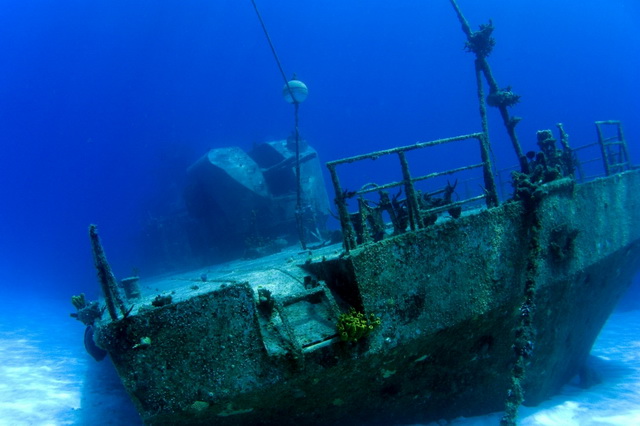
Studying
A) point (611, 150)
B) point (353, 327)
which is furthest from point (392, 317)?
point (611, 150)

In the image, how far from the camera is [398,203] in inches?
219

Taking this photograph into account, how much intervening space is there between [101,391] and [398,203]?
8872mm

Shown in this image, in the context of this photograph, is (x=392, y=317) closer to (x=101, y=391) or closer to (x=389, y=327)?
(x=389, y=327)

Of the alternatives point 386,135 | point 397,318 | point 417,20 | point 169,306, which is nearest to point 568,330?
point 397,318

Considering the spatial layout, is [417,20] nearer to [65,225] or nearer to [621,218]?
[65,225]

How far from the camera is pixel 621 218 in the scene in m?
6.90

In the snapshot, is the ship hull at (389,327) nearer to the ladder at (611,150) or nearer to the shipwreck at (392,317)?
the shipwreck at (392,317)

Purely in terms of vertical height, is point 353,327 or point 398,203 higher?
point 398,203

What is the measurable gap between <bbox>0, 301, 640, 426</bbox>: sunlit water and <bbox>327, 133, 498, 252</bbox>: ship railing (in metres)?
3.32

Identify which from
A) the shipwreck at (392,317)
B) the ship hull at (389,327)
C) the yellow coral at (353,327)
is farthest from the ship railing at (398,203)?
the yellow coral at (353,327)

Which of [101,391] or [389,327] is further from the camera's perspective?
[101,391]

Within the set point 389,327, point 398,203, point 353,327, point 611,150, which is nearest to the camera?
point 353,327

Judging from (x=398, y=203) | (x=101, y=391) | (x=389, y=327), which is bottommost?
(x=101, y=391)

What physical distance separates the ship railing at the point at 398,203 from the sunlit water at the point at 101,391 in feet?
10.9
